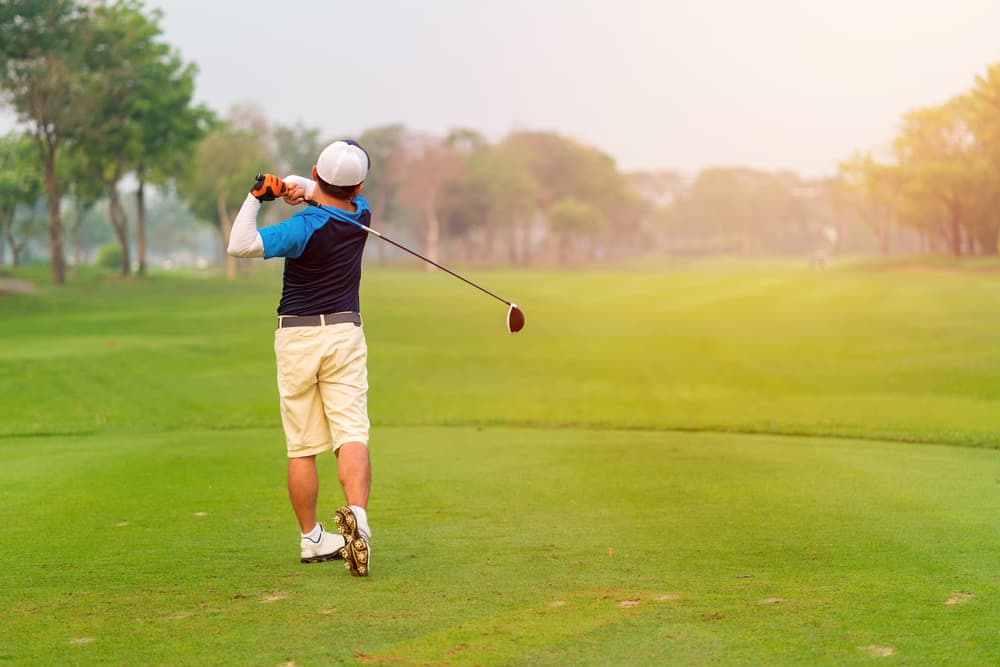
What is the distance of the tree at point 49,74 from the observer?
3838cm

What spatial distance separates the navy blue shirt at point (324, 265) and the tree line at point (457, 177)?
21.0 metres

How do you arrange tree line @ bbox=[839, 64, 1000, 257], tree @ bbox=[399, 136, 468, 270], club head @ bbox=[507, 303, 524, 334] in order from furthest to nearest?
tree @ bbox=[399, 136, 468, 270]
tree line @ bbox=[839, 64, 1000, 257]
club head @ bbox=[507, 303, 524, 334]

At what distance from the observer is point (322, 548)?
17.1 ft

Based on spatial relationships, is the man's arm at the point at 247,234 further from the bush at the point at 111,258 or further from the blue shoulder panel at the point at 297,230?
the bush at the point at 111,258

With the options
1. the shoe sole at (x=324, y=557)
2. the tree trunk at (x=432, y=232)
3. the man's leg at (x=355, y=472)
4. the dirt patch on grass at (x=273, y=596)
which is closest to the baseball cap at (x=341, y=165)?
the man's leg at (x=355, y=472)

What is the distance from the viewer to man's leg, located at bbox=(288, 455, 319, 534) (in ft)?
17.3

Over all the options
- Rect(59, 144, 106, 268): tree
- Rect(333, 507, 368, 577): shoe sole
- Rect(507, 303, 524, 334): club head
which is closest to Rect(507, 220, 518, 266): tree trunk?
Rect(59, 144, 106, 268): tree

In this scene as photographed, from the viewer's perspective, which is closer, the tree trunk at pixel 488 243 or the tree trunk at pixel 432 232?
the tree trunk at pixel 432 232

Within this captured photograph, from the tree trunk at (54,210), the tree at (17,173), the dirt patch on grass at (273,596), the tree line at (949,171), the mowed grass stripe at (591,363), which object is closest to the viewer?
the dirt patch on grass at (273,596)

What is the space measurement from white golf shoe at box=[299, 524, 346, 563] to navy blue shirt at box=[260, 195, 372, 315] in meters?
0.99

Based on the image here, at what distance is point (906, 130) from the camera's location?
92.0 ft

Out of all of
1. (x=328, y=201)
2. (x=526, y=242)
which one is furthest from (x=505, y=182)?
(x=328, y=201)

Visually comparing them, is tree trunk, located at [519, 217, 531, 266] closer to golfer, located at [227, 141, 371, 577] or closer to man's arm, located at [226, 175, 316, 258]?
golfer, located at [227, 141, 371, 577]

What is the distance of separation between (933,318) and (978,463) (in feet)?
61.7
